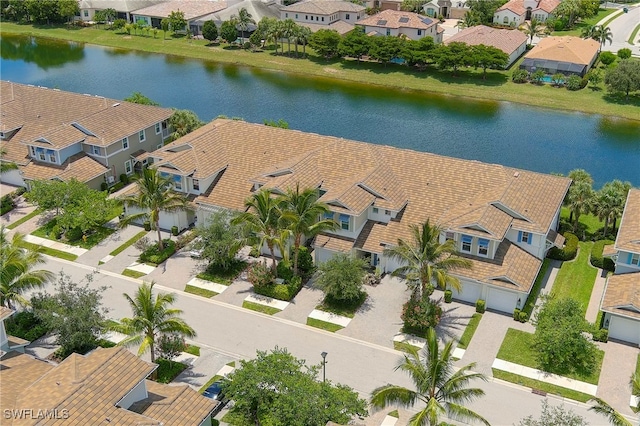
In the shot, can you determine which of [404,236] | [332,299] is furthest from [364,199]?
[332,299]

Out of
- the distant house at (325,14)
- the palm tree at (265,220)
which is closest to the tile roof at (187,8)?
the distant house at (325,14)

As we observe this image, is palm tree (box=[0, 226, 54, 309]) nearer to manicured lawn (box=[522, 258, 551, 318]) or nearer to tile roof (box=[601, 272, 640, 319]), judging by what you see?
manicured lawn (box=[522, 258, 551, 318])

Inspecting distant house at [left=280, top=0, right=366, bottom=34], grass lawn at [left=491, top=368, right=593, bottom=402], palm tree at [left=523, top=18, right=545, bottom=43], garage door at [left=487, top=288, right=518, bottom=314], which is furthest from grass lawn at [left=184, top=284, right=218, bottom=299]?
palm tree at [left=523, top=18, right=545, bottom=43]

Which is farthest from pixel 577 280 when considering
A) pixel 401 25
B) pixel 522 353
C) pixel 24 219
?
pixel 401 25

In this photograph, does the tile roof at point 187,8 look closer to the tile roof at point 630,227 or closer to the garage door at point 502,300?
the tile roof at point 630,227

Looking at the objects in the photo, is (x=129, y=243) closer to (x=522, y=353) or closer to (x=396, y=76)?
(x=522, y=353)

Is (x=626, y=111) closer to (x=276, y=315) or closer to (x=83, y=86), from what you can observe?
(x=276, y=315)
